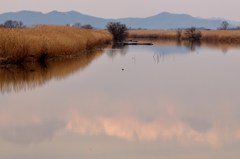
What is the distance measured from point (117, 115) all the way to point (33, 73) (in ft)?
23.7

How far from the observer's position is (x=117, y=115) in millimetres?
10125

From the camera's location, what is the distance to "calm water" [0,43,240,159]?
7480 mm

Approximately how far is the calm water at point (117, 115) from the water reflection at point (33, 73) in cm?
3

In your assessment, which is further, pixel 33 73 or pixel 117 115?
pixel 33 73

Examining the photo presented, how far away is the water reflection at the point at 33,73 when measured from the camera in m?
13.8

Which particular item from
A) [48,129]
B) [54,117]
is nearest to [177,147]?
[48,129]

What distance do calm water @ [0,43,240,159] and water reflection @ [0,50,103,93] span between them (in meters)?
0.03

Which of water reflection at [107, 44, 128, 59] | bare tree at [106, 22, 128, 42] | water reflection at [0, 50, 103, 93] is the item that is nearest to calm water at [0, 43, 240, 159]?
water reflection at [0, 50, 103, 93]

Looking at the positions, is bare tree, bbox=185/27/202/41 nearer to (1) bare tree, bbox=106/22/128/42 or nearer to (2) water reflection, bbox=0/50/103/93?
(1) bare tree, bbox=106/22/128/42

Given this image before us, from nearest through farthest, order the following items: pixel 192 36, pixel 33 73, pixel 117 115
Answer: pixel 117 115
pixel 33 73
pixel 192 36

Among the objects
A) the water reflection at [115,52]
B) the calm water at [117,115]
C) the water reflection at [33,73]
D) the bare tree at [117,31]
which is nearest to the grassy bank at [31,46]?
the water reflection at [33,73]

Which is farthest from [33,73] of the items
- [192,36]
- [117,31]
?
[192,36]

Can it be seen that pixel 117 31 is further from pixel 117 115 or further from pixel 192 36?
pixel 117 115

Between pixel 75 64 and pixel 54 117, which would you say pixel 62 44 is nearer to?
pixel 75 64
